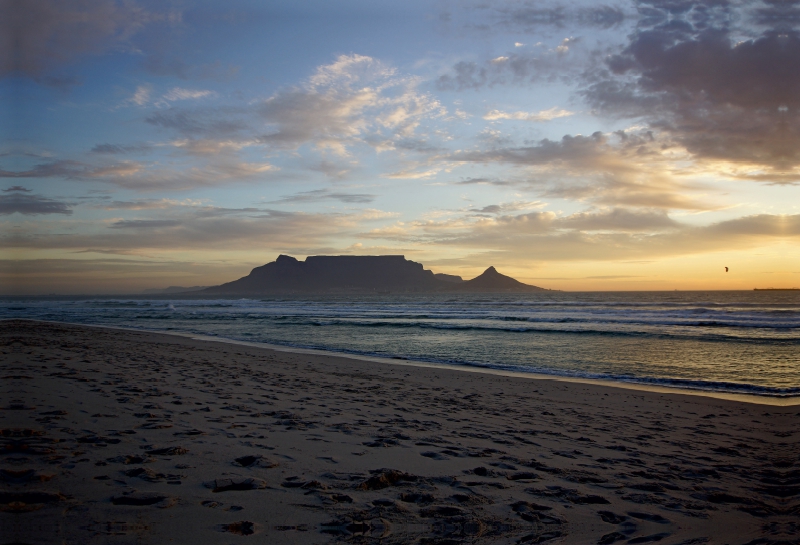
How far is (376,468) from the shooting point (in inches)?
167

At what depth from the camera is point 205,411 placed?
20.5 ft

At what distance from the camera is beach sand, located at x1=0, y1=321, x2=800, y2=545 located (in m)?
3.13

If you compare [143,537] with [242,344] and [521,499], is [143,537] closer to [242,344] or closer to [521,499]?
[521,499]

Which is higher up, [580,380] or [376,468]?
[376,468]

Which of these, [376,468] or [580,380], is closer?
[376,468]

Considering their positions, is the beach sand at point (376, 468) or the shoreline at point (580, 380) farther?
the shoreline at point (580, 380)

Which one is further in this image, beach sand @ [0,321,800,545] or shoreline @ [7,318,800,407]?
shoreline @ [7,318,800,407]

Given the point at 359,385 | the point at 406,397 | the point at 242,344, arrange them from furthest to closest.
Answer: the point at 242,344
the point at 359,385
the point at 406,397

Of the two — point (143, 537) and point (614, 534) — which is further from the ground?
point (143, 537)

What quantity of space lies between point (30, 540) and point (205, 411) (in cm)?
359

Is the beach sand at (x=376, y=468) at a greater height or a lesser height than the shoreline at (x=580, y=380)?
greater

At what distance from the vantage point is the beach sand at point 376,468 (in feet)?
10.3

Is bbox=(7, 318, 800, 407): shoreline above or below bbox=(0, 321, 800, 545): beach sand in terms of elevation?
below

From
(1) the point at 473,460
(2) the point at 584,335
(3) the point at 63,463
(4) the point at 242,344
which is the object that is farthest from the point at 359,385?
(2) the point at 584,335
